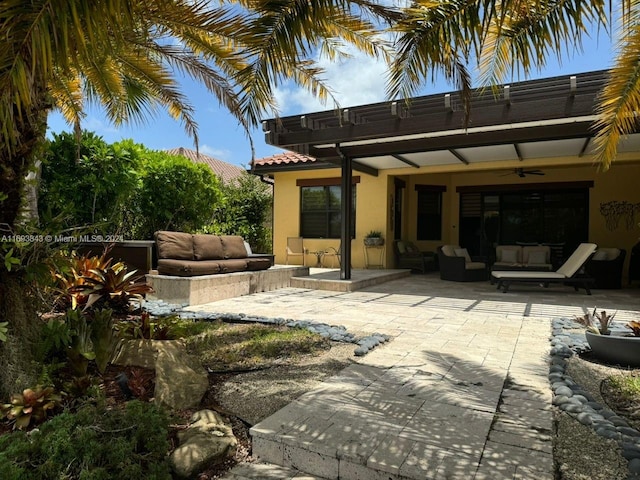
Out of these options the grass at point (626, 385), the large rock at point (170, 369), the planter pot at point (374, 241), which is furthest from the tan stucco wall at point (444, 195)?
the large rock at point (170, 369)

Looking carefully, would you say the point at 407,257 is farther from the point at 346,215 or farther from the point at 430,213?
the point at 346,215

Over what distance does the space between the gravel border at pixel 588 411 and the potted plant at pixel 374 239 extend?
7449 mm

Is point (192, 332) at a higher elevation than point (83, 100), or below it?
below

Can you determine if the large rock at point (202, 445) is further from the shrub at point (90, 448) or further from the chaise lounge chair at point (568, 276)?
the chaise lounge chair at point (568, 276)

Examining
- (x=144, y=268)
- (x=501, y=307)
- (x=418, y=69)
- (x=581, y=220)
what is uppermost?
(x=418, y=69)

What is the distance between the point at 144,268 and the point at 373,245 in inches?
255

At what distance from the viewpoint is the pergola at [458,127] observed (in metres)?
6.12

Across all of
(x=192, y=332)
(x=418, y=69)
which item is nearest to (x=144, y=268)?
(x=192, y=332)

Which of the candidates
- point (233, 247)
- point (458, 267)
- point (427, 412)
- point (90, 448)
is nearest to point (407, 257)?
point (458, 267)

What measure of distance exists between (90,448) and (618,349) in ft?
13.7

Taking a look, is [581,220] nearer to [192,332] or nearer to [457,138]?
[457,138]

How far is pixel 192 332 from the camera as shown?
15.0ft

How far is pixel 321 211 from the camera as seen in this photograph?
1255cm

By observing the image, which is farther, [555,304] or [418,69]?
[555,304]
